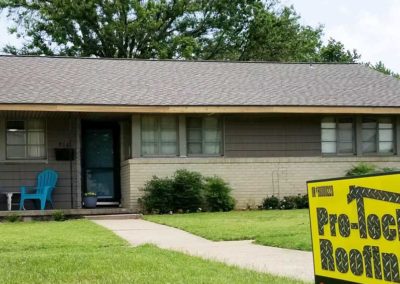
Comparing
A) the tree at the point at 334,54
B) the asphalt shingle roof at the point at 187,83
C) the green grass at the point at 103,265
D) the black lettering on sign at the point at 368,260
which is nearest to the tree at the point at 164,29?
the tree at the point at 334,54

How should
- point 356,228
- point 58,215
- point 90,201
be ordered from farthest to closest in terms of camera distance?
point 90,201
point 58,215
point 356,228

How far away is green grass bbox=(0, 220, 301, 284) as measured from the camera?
614 cm

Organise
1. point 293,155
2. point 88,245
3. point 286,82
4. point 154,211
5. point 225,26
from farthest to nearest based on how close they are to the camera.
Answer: point 225,26, point 286,82, point 293,155, point 154,211, point 88,245

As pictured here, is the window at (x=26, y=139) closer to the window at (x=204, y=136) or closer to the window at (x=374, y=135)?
the window at (x=204, y=136)

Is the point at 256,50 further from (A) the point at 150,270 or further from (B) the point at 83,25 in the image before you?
(A) the point at 150,270

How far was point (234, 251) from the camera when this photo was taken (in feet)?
28.1

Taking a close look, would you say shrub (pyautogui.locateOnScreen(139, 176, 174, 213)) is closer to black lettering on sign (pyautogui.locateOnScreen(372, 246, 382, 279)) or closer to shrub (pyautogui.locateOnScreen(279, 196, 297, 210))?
shrub (pyautogui.locateOnScreen(279, 196, 297, 210))

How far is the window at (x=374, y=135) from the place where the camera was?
18875 mm

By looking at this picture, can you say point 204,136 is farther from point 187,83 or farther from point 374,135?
point 374,135

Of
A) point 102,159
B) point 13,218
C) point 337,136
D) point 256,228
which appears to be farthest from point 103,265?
point 337,136

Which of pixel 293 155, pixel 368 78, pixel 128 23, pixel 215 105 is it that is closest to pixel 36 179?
pixel 215 105

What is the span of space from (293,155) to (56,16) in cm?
1973

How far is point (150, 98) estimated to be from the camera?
57.1 feet

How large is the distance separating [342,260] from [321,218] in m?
0.28
